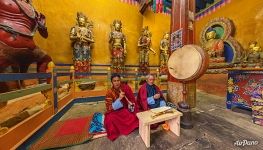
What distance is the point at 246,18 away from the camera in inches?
207

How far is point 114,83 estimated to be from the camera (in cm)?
219

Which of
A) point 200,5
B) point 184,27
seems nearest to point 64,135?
point 184,27

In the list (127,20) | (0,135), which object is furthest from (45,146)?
(127,20)

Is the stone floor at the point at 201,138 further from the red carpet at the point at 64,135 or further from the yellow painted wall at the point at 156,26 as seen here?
the yellow painted wall at the point at 156,26

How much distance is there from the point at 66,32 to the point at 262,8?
8.44 m

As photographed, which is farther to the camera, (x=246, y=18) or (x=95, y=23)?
(x=95, y=23)

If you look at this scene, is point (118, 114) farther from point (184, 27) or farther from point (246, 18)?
point (246, 18)

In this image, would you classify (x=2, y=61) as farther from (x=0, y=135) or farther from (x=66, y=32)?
(x=66, y=32)

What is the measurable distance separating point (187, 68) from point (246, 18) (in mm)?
5732

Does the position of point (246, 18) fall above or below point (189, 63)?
above

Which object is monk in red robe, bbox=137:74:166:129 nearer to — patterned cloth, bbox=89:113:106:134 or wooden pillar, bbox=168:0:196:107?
wooden pillar, bbox=168:0:196:107

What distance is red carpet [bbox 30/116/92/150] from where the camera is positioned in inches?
67.2

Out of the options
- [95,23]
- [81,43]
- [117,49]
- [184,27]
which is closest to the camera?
[184,27]

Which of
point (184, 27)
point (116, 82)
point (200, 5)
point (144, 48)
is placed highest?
point (200, 5)
